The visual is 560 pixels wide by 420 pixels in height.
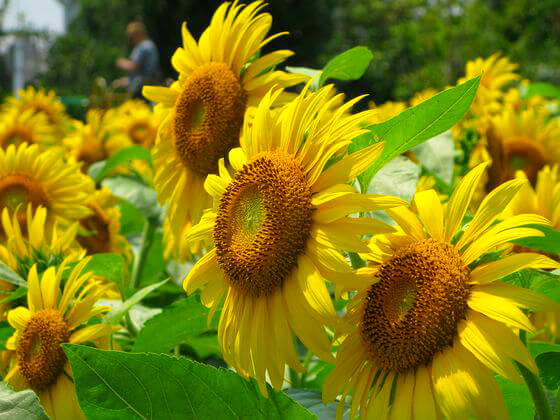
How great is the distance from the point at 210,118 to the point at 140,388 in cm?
52

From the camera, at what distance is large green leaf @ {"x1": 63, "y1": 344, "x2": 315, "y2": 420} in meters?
0.75

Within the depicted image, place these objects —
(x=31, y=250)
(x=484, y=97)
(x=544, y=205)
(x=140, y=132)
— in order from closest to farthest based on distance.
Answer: (x=544, y=205)
(x=31, y=250)
(x=484, y=97)
(x=140, y=132)

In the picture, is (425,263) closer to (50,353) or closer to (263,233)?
(263,233)

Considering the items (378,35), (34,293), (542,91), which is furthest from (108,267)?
(378,35)

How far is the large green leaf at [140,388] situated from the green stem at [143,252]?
92cm

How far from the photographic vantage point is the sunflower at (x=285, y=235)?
691 mm

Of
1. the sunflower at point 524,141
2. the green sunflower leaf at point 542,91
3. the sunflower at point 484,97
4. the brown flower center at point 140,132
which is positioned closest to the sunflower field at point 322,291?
the sunflower at point 524,141

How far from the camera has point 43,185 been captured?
5.57 feet

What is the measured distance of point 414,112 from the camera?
782 mm

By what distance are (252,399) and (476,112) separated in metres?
1.35

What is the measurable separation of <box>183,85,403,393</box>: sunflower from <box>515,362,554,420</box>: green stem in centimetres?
18

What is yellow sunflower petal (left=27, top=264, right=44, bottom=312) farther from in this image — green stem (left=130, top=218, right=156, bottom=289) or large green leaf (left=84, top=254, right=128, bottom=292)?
green stem (left=130, top=218, right=156, bottom=289)

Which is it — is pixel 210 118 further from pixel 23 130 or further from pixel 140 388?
pixel 23 130

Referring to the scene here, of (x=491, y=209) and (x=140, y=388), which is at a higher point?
(x=491, y=209)
